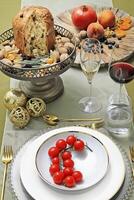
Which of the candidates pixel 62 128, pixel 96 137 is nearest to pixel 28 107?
pixel 62 128

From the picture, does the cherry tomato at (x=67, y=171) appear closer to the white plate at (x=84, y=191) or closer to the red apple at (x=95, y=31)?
the white plate at (x=84, y=191)

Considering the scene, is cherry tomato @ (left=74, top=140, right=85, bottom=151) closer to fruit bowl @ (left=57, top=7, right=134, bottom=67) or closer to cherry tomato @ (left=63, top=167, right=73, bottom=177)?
cherry tomato @ (left=63, top=167, right=73, bottom=177)

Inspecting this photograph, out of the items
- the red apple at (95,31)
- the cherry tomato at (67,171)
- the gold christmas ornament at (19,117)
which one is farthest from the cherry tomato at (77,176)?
the red apple at (95,31)

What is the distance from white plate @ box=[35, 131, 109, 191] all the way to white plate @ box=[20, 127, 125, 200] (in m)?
0.01

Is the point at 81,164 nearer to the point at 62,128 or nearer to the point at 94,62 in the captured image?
the point at 62,128

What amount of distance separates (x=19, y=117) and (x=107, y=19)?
0.64 m

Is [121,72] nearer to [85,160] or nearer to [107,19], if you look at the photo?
[85,160]

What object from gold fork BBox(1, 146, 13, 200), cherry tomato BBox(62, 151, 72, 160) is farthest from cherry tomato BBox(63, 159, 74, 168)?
gold fork BBox(1, 146, 13, 200)

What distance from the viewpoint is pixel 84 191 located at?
3.10 feet

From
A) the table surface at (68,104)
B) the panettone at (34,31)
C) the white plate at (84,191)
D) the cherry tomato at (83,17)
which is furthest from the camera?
the cherry tomato at (83,17)

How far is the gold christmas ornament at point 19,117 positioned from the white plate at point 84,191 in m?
0.12

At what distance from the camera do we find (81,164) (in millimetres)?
1031

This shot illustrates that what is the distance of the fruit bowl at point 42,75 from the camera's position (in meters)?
1.19

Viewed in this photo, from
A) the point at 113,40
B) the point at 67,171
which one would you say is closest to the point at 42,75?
the point at 67,171
